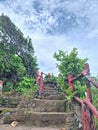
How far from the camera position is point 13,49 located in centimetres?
1616

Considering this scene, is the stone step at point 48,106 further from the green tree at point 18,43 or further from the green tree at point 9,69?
the green tree at point 18,43

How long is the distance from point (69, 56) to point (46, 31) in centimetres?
193

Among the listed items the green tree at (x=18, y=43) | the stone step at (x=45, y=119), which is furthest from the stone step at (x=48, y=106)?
the green tree at (x=18, y=43)

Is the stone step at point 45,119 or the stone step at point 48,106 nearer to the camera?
the stone step at point 45,119

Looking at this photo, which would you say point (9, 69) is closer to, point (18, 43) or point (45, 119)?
point (18, 43)

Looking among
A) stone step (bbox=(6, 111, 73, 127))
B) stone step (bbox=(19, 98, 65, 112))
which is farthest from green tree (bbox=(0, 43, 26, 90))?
stone step (bbox=(6, 111, 73, 127))

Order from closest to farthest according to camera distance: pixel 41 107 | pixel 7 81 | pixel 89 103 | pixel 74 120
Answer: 1. pixel 89 103
2. pixel 74 120
3. pixel 41 107
4. pixel 7 81

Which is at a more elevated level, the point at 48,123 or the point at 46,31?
the point at 46,31

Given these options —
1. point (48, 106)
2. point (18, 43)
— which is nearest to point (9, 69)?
point (18, 43)

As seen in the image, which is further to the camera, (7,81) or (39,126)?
(7,81)

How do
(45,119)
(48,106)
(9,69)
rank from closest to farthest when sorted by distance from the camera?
(45,119) < (48,106) < (9,69)

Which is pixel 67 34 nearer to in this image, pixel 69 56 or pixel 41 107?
pixel 41 107

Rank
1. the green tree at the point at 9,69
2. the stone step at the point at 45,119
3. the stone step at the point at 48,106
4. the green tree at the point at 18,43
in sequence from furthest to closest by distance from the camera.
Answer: the green tree at the point at 18,43 < the green tree at the point at 9,69 < the stone step at the point at 48,106 < the stone step at the point at 45,119

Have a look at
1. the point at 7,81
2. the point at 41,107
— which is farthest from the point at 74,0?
the point at 7,81
